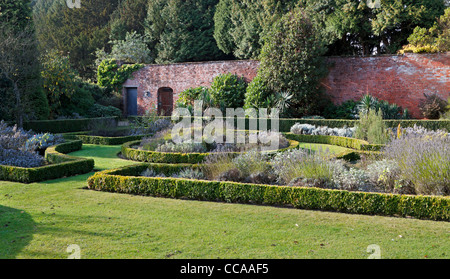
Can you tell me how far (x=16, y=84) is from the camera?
1383 cm

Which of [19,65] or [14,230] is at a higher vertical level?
[19,65]

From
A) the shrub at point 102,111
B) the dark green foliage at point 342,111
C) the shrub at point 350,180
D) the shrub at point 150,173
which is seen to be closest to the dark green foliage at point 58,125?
the shrub at point 102,111

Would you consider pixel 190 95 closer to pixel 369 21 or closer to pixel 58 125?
pixel 58 125

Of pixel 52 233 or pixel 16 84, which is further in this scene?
pixel 16 84

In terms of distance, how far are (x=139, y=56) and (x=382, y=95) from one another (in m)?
15.0

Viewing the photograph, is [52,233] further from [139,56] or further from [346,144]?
[139,56]

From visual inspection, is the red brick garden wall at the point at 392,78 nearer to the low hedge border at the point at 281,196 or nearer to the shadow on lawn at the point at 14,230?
the low hedge border at the point at 281,196

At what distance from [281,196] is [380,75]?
531 inches

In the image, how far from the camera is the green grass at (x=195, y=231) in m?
3.61

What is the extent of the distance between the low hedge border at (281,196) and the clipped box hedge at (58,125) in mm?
8802

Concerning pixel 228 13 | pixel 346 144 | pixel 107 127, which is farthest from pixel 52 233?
pixel 228 13

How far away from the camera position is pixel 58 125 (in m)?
14.7

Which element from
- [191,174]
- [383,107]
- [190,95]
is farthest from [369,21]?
[191,174]

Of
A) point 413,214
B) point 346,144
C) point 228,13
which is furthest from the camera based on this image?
point 228,13
